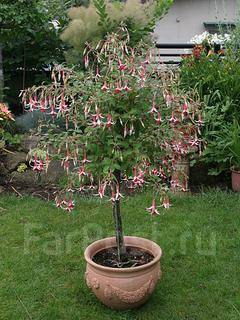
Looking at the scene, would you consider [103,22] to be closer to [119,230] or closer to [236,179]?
[236,179]

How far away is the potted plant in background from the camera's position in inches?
98.4

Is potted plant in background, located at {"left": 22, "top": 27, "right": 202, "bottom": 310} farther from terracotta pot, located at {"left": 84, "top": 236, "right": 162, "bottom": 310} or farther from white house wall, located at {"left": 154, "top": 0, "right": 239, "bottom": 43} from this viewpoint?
white house wall, located at {"left": 154, "top": 0, "right": 239, "bottom": 43}

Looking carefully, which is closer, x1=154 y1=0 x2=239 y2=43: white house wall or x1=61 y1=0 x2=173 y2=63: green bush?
x1=61 y1=0 x2=173 y2=63: green bush

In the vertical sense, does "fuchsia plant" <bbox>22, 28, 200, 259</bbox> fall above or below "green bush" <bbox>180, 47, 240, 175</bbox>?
above

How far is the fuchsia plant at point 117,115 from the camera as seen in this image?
249 centimetres

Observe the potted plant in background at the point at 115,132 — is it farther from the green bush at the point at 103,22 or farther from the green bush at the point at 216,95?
the green bush at the point at 103,22

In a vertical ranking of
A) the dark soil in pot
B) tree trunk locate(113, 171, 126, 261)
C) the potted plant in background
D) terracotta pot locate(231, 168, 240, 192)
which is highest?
the potted plant in background

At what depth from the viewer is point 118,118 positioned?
2559mm

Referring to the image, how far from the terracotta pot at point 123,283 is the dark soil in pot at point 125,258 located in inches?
5.0

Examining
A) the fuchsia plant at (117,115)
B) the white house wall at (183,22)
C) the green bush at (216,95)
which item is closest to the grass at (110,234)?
the green bush at (216,95)

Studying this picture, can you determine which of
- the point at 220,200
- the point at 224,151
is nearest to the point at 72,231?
the point at 220,200

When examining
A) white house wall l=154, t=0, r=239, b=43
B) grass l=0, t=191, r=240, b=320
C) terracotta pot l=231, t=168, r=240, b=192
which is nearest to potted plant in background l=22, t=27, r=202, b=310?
grass l=0, t=191, r=240, b=320

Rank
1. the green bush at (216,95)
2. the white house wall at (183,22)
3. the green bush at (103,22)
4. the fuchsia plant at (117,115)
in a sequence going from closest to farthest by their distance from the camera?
the fuchsia plant at (117,115)
the green bush at (216,95)
the green bush at (103,22)
the white house wall at (183,22)

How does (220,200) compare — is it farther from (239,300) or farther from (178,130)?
(178,130)
